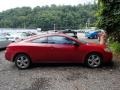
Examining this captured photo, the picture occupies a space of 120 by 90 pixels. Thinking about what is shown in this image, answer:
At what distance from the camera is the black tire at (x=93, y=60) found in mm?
10609

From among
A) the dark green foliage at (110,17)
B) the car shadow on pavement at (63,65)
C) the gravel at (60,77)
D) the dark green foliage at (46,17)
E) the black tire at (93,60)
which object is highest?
the dark green foliage at (46,17)

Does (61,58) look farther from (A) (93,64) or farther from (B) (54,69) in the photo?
(A) (93,64)

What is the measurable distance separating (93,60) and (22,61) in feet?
9.88

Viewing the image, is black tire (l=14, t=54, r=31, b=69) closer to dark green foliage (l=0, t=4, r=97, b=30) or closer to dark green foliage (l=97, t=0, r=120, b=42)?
dark green foliage (l=97, t=0, r=120, b=42)

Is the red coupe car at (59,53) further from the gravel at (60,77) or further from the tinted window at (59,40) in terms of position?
the gravel at (60,77)

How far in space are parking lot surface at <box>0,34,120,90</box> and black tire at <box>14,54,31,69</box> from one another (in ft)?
0.72

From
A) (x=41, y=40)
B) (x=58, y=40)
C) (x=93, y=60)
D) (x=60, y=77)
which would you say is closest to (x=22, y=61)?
(x=41, y=40)

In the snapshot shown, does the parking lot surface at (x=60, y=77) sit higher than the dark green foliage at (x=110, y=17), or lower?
lower

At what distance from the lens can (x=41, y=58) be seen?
1077cm

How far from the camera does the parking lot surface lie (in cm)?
775

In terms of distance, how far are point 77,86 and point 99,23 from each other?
11.4m

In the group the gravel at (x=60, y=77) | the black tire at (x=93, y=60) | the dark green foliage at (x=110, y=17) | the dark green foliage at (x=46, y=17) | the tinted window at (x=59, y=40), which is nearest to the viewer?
the gravel at (x=60, y=77)

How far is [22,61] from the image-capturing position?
35.2 feet

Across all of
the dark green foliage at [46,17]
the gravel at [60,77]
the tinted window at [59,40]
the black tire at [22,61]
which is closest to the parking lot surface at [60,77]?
the gravel at [60,77]
